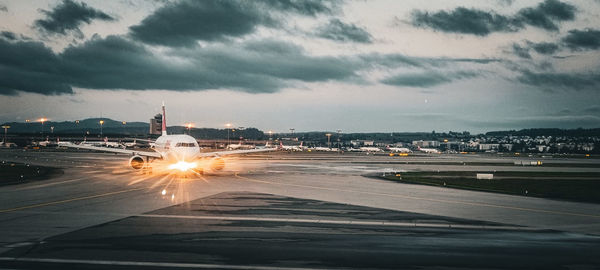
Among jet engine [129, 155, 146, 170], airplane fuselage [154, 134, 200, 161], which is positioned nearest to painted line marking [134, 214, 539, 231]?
airplane fuselage [154, 134, 200, 161]

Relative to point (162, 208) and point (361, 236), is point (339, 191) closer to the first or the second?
point (162, 208)

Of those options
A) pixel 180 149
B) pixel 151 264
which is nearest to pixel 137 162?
pixel 180 149

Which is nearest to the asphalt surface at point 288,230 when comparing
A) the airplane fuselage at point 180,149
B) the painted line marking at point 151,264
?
the painted line marking at point 151,264

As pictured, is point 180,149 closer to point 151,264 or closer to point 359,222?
point 359,222

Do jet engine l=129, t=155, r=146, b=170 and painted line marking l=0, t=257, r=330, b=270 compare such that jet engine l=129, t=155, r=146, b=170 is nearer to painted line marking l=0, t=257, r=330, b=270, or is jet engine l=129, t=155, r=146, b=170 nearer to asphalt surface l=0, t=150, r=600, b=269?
asphalt surface l=0, t=150, r=600, b=269

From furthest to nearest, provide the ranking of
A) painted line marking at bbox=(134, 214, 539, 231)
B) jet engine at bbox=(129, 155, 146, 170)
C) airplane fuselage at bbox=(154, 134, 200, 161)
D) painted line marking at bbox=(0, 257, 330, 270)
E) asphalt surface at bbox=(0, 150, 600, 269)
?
jet engine at bbox=(129, 155, 146, 170), airplane fuselage at bbox=(154, 134, 200, 161), painted line marking at bbox=(134, 214, 539, 231), asphalt surface at bbox=(0, 150, 600, 269), painted line marking at bbox=(0, 257, 330, 270)

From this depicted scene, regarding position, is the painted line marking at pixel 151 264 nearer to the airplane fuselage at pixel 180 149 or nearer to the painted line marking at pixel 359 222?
the painted line marking at pixel 359 222

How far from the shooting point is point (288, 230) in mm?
17375

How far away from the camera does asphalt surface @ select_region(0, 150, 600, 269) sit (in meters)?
12.8

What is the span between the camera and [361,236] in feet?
53.8

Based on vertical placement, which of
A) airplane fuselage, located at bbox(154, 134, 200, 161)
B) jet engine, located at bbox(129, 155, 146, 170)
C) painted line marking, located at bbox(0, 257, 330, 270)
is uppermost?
airplane fuselage, located at bbox(154, 134, 200, 161)

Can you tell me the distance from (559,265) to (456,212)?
10038mm

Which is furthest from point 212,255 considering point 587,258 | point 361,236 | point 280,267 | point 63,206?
point 63,206

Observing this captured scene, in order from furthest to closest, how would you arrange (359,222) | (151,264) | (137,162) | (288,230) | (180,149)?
1. (137,162)
2. (180,149)
3. (359,222)
4. (288,230)
5. (151,264)
